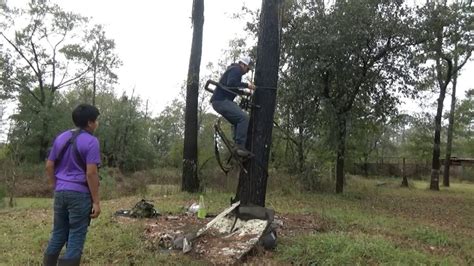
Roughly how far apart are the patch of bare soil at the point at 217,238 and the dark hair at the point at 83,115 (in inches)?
86.2

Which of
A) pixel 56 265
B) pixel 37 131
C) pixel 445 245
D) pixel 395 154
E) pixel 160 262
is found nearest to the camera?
pixel 56 265

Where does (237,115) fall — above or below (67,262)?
above

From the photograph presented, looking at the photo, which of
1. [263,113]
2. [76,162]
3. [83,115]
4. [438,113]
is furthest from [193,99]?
[438,113]

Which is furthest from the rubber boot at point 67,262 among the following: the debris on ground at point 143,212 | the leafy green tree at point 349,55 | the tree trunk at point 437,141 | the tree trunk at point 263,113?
the tree trunk at point 437,141

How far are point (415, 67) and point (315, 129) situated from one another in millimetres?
3704

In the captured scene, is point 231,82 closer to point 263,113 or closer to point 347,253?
point 263,113

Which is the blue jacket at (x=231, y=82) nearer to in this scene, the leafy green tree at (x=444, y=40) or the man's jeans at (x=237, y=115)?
the man's jeans at (x=237, y=115)

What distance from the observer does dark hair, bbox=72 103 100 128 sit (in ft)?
14.6

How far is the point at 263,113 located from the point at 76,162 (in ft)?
9.96

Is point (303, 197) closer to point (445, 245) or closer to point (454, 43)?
point (445, 245)

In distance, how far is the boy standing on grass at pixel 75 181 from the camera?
4.30 m

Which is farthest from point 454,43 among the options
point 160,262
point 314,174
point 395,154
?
point 395,154

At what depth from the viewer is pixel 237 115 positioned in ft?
21.9

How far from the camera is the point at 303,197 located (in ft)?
41.8
